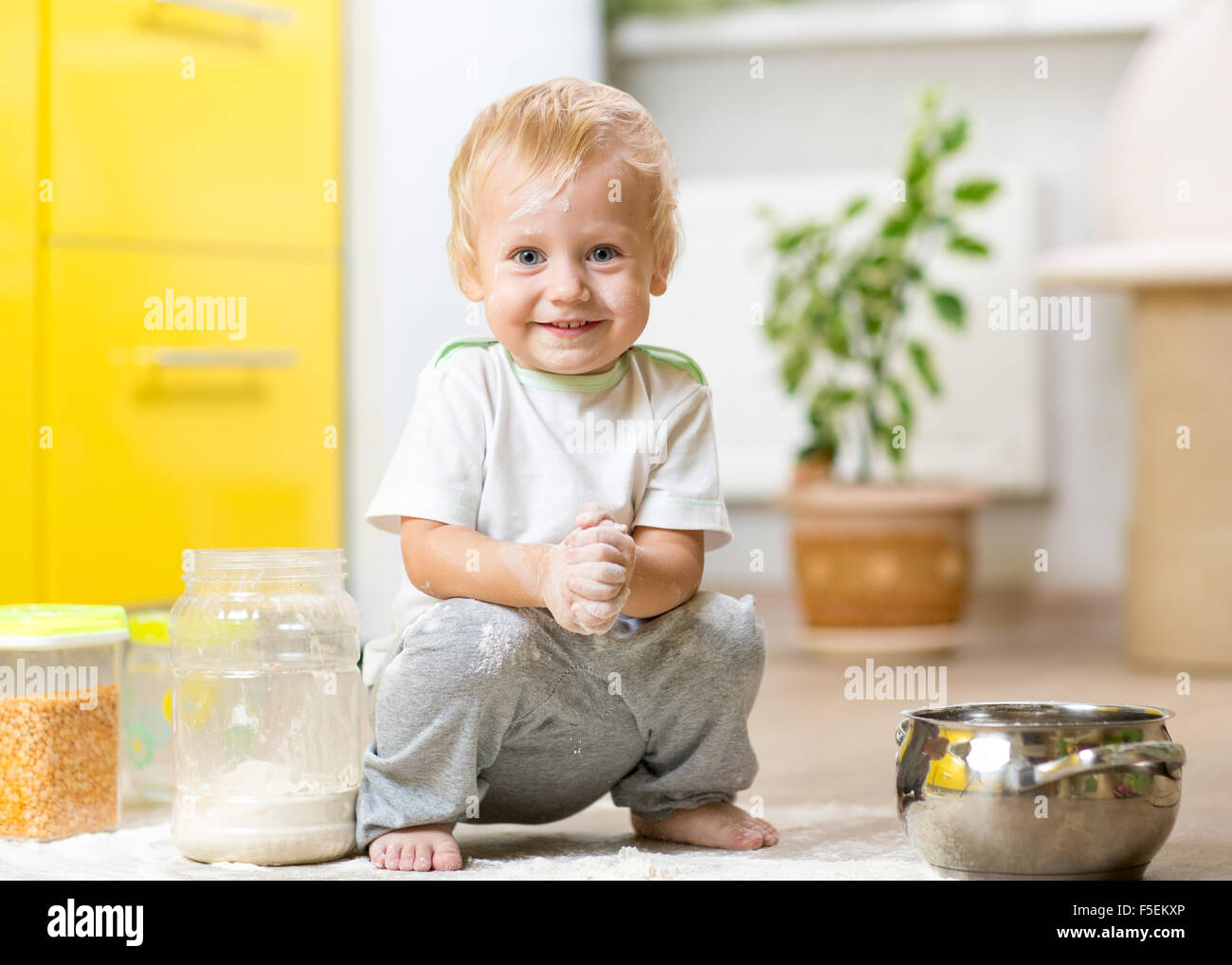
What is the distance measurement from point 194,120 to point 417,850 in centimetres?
100

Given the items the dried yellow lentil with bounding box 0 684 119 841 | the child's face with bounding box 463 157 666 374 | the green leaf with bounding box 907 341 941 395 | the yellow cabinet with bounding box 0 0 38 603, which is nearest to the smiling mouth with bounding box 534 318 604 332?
the child's face with bounding box 463 157 666 374

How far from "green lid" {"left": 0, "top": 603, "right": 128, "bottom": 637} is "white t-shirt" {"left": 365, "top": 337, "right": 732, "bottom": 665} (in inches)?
9.6

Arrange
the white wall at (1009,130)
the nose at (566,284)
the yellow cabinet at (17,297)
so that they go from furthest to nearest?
the white wall at (1009,130), the yellow cabinet at (17,297), the nose at (566,284)

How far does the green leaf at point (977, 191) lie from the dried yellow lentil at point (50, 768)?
158 centimetres

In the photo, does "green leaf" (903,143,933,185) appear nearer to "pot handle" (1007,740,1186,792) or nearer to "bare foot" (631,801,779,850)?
"bare foot" (631,801,779,850)

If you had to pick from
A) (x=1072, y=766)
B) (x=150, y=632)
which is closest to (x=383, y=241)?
(x=150, y=632)

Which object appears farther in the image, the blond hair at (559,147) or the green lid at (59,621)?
the green lid at (59,621)

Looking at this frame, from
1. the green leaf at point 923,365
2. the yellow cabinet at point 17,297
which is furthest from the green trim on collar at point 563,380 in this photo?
the green leaf at point 923,365

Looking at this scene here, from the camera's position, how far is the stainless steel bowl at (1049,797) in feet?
2.69

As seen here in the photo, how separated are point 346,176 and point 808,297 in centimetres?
84

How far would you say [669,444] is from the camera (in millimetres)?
990

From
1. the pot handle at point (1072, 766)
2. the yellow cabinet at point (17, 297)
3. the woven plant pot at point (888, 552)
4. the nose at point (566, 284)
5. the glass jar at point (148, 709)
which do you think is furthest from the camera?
the woven plant pot at point (888, 552)

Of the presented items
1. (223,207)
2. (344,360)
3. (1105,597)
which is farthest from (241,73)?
(1105,597)

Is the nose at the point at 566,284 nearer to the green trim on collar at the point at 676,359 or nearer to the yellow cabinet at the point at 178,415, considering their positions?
the green trim on collar at the point at 676,359
